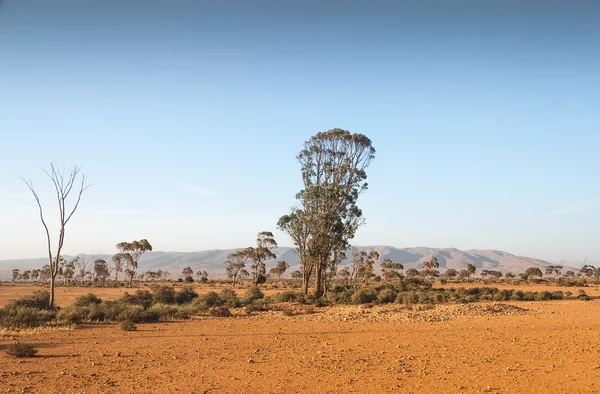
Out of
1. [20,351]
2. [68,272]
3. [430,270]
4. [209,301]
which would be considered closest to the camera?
[20,351]

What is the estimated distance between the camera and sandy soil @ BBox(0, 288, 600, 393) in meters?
9.75

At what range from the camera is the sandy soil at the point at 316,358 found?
975cm

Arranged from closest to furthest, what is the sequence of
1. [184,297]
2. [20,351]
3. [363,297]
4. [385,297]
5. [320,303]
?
1. [20,351]
2. [320,303]
3. [363,297]
4. [385,297]
5. [184,297]

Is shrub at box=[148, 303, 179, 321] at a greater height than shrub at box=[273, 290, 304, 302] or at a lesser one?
greater

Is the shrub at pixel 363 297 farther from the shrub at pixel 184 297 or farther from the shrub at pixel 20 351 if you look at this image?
the shrub at pixel 20 351

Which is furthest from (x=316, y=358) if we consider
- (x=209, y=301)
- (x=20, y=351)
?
(x=209, y=301)

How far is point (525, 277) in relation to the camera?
8262cm

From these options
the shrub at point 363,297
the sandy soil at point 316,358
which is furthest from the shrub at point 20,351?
the shrub at point 363,297

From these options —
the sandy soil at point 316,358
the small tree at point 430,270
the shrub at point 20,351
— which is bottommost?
the small tree at point 430,270

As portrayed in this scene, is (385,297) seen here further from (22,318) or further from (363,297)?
(22,318)

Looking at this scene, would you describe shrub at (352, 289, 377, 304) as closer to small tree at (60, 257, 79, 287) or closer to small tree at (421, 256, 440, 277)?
small tree at (60, 257, 79, 287)

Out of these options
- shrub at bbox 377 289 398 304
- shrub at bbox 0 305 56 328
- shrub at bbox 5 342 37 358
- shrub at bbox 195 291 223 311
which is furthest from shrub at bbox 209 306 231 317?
shrub at bbox 5 342 37 358

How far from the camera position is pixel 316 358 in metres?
12.6

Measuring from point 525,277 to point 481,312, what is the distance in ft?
219
